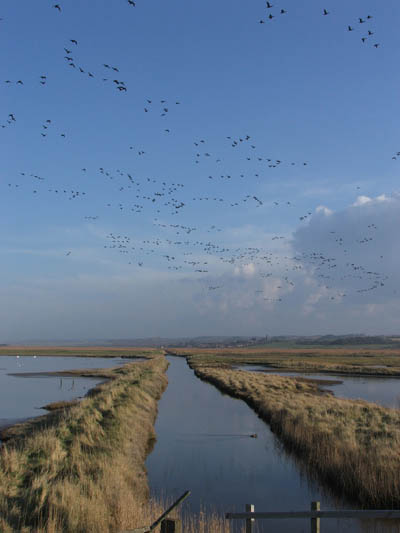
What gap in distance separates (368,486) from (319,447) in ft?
16.2

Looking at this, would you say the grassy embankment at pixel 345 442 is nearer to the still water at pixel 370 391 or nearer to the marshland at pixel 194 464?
the marshland at pixel 194 464

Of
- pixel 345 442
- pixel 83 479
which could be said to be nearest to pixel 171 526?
pixel 83 479

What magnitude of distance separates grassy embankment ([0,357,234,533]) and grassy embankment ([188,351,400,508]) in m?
5.80

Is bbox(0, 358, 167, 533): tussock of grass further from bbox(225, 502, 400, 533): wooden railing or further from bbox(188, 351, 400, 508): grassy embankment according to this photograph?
bbox(188, 351, 400, 508): grassy embankment

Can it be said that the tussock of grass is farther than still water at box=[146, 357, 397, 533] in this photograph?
No

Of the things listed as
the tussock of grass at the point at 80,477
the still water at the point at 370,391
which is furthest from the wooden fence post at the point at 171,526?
the still water at the point at 370,391

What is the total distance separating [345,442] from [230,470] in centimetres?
508

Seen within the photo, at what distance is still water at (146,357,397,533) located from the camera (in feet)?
49.6

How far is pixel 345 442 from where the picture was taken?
1927 cm

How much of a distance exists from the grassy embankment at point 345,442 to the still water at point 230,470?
0.78m

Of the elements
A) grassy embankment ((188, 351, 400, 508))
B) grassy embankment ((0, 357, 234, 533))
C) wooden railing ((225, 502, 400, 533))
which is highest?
wooden railing ((225, 502, 400, 533))

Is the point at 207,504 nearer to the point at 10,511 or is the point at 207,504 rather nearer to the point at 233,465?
the point at 233,465

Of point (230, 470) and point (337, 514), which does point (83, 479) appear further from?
point (230, 470)

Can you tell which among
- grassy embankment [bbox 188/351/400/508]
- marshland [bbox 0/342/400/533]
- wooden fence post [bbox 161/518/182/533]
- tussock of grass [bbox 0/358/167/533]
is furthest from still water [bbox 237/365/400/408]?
wooden fence post [bbox 161/518/182/533]
